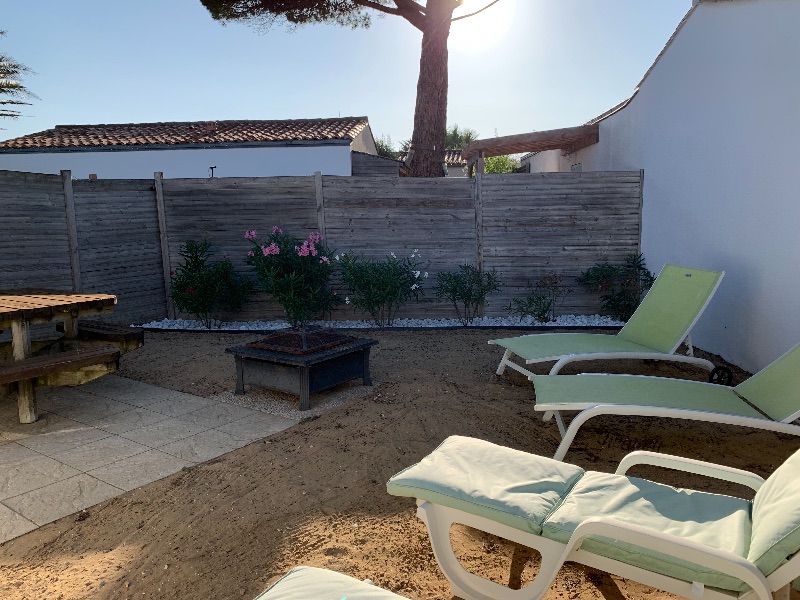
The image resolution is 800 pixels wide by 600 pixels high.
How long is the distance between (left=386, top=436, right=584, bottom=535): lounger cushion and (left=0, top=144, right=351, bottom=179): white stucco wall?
1568 centimetres

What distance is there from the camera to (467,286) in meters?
8.07

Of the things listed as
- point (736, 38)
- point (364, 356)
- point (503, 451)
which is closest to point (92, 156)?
point (364, 356)

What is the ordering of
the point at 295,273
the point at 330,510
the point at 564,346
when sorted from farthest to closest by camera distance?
the point at 295,273, the point at 564,346, the point at 330,510

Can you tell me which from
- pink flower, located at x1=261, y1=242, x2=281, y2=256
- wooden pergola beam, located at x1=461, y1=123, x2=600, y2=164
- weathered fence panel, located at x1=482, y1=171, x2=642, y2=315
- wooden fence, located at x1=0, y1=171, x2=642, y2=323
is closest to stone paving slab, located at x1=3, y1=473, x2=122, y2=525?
pink flower, located at x1=261, y1=242, x2=281, y2=256

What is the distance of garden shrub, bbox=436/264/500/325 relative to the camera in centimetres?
806

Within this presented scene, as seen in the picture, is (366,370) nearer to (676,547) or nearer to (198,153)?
(676,547)

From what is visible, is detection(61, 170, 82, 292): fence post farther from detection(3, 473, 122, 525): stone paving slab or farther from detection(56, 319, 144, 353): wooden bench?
detection(3, 473, 122, 525): stone paving slab

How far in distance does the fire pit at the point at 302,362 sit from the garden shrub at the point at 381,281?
2.59 m

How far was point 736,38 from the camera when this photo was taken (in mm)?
6043

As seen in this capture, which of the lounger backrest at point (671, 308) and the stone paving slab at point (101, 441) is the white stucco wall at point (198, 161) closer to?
the lounger backrest at point (671, 308)

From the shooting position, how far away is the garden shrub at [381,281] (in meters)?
7.93

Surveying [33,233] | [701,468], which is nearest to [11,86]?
[33,233]

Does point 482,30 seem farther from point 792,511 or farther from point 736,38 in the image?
point 792,511

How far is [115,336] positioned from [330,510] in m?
3.47
